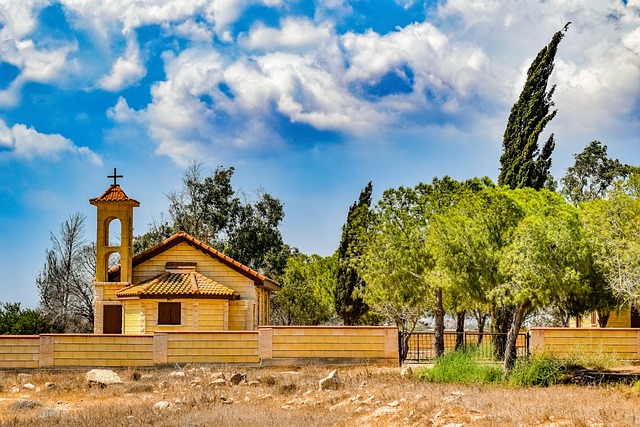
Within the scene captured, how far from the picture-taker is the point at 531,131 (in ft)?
135

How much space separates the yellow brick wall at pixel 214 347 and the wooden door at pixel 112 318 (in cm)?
922

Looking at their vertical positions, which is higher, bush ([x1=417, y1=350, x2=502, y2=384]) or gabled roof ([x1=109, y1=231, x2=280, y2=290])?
gabled roof ([x1=109, y1=231, x2=280, y2=290])

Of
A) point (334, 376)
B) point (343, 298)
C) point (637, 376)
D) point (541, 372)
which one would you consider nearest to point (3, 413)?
point (334, 376)

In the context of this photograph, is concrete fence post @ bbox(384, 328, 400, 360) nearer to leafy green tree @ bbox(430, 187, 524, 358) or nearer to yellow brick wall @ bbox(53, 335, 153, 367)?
leafy green tree @ bbox(430, 187, 524, 358)

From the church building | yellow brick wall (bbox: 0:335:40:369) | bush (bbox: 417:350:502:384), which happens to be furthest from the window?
bush (bbox: 417:350:502:384)

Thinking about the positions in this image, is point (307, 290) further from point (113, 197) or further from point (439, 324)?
point (439, 324)

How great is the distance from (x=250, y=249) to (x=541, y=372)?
39988mm

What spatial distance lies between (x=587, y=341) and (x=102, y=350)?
17.1 meters

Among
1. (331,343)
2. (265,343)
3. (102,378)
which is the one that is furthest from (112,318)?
(331,343)

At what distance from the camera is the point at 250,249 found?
2430 inches

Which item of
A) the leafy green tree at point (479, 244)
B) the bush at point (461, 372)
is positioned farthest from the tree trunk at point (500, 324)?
the bush at point (461, 372)

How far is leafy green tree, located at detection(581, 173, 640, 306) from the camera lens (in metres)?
24.7

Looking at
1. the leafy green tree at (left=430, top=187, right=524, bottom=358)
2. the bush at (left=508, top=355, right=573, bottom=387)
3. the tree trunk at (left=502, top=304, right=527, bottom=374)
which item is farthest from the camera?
the leafy green tree at (left=430, top=187, right=524, bottom=358)

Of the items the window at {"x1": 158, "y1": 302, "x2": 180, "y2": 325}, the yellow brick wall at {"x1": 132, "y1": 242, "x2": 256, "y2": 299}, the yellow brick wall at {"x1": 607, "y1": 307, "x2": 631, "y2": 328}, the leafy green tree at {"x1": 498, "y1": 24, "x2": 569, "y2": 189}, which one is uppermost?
the leafy green tree at {"x1": 498, "y1": 24, "x2": 569, "y2": 189}
